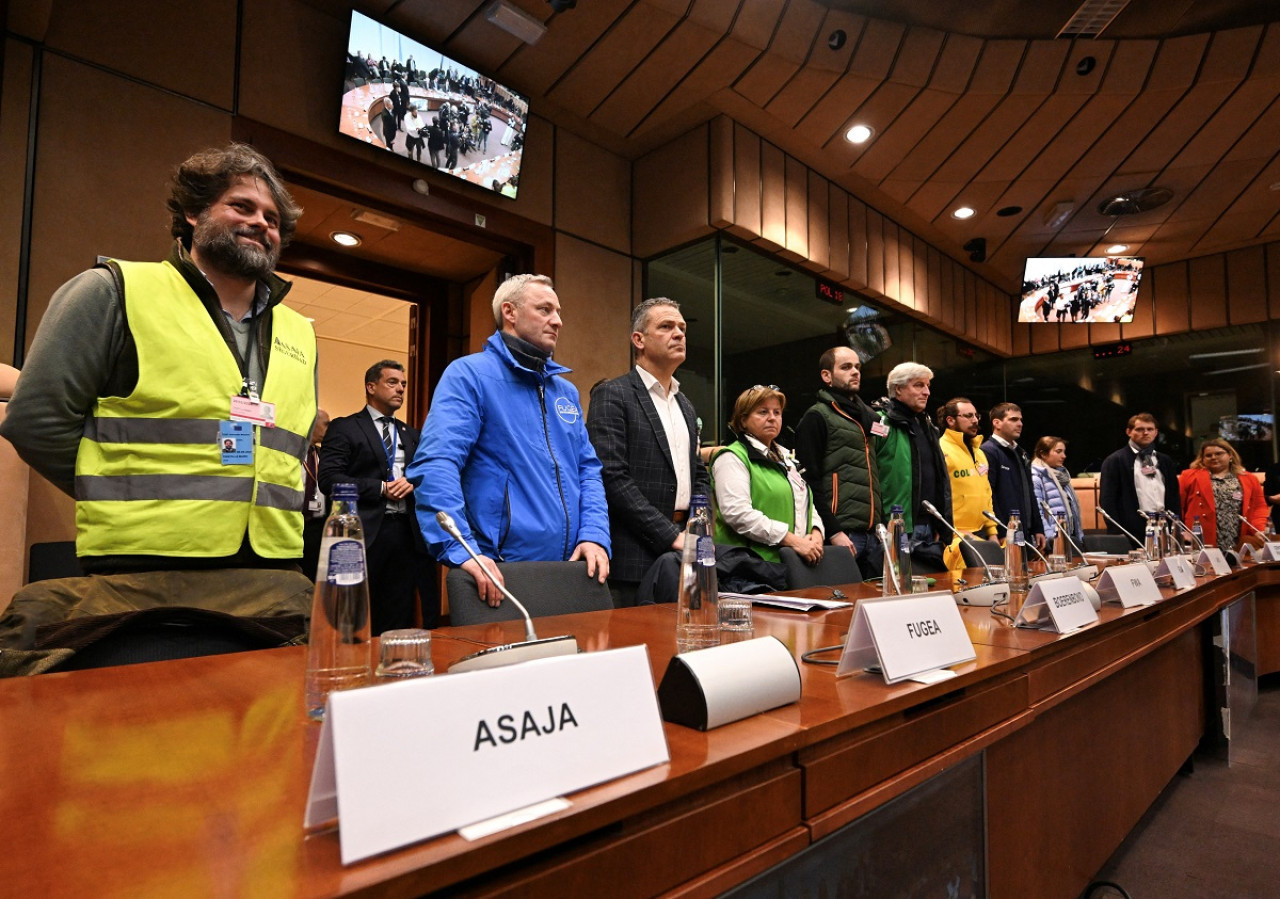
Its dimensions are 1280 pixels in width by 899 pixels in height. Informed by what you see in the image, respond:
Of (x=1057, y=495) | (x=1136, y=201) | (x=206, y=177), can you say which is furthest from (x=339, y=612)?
(x=1136, y=201)

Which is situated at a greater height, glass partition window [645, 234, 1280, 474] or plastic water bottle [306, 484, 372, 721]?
glass partition window [645, 234, 1280, 474]

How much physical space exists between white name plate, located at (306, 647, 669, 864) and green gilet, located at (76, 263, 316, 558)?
36.8 inches

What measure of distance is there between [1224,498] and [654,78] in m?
4.70

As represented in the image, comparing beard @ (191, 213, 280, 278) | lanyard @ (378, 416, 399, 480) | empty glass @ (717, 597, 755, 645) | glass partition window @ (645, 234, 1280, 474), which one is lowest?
empty glass @ (717, 597, 755, 645)

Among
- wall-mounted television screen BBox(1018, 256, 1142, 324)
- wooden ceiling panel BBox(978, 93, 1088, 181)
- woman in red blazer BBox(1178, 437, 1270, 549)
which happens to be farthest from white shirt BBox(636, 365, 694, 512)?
wall-mounted television screen BBox(1018, 256, 1142, 324)

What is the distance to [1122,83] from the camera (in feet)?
14.1

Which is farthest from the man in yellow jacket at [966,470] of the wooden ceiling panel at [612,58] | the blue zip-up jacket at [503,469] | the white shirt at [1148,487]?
the blue zip-up jacket at [503,469]

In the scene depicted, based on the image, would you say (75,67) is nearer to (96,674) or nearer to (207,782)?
(96,674)

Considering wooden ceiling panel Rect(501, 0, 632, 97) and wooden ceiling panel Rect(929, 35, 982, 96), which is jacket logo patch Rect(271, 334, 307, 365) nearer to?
wooden ceiling panel Rect(501, 0, 632, 97)

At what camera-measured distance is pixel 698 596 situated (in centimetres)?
113

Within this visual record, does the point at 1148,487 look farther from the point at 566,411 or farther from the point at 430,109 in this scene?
the point at 430,109

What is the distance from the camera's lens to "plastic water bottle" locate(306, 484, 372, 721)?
0.77 meters

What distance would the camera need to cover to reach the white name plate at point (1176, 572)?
→ 2.27m

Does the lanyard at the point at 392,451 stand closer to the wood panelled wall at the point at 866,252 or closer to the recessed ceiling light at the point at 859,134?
the wood panelled wall at the point at 866,252
